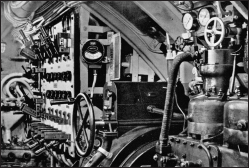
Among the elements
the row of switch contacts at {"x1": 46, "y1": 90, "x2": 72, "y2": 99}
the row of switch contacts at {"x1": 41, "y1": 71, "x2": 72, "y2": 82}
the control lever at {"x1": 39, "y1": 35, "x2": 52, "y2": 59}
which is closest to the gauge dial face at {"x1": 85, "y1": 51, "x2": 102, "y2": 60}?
the row of switch contacts at {"x1": 41, "y1": 71, "x2": 72, "y2": 82}

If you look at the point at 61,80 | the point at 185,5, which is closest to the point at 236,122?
the point at 185,5

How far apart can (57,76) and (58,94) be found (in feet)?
0.74

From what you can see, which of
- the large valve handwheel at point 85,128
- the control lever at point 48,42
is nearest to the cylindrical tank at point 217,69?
the large valve handwheel at point 85,128

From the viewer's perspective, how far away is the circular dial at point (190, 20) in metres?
2.96

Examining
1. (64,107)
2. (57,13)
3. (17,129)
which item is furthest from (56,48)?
(17,129)

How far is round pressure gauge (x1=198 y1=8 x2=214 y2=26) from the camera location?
9.20 feet

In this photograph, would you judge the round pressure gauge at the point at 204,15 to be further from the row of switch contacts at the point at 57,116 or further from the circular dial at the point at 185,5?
the row of switch contacts at the point at 57,116

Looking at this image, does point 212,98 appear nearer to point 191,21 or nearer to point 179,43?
point 191,21

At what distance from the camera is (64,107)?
178 inches

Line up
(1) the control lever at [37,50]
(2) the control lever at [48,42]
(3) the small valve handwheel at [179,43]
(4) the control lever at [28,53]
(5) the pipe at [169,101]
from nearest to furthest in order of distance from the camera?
(5) the pipe at [169,101] → (3) the small valve handwheel at [179,43] → (2) the control lever at [48,42] → (1) the control lever at [37,50] → (4) the control lever at [28,53]

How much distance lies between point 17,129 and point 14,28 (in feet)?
6.99

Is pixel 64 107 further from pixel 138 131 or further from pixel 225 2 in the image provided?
pixel 225 2

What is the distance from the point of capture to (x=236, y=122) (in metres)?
2.01

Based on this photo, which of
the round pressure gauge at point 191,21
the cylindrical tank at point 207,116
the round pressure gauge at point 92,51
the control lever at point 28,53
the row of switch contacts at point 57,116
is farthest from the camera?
the control lever at point 28,53
